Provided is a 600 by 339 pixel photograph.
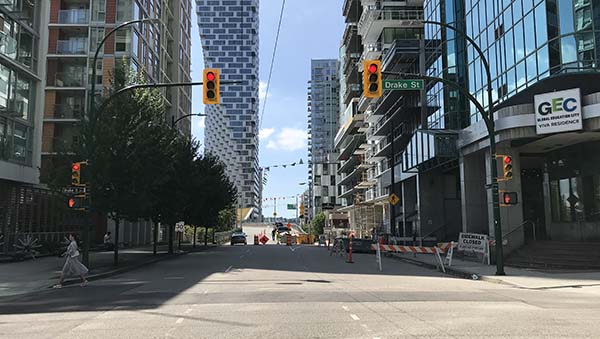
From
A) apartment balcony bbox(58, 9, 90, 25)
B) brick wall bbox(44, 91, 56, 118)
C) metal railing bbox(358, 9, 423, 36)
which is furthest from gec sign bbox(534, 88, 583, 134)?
apartment balcony bbox(58, 9, 90, 25)

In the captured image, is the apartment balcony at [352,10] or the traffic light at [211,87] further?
the apartment balcony at [352,10]

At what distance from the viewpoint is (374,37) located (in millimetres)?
64500

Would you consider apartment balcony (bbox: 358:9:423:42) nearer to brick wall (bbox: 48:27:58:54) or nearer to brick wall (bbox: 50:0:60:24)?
brick wall (bbox: 50:0:60:24)

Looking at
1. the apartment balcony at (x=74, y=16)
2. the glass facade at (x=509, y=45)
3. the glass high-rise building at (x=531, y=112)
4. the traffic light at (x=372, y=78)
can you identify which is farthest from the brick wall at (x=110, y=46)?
the traffic light at (x=372, y=78)

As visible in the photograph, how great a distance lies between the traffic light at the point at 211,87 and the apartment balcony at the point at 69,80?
118 ft

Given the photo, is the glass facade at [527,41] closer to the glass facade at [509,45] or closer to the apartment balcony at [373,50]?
the glass facade at [509,45]

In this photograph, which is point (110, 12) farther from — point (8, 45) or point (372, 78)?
point (372, 78)

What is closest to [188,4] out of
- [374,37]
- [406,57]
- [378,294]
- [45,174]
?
[374,37]

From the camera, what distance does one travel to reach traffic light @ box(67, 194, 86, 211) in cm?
2058

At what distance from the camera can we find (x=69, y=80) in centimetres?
4947

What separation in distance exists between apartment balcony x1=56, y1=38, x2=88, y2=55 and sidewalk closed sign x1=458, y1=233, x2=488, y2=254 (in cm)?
3893

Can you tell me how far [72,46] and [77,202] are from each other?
111ft

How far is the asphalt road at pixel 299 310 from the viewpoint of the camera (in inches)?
355

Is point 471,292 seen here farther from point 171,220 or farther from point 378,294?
point 171,220
